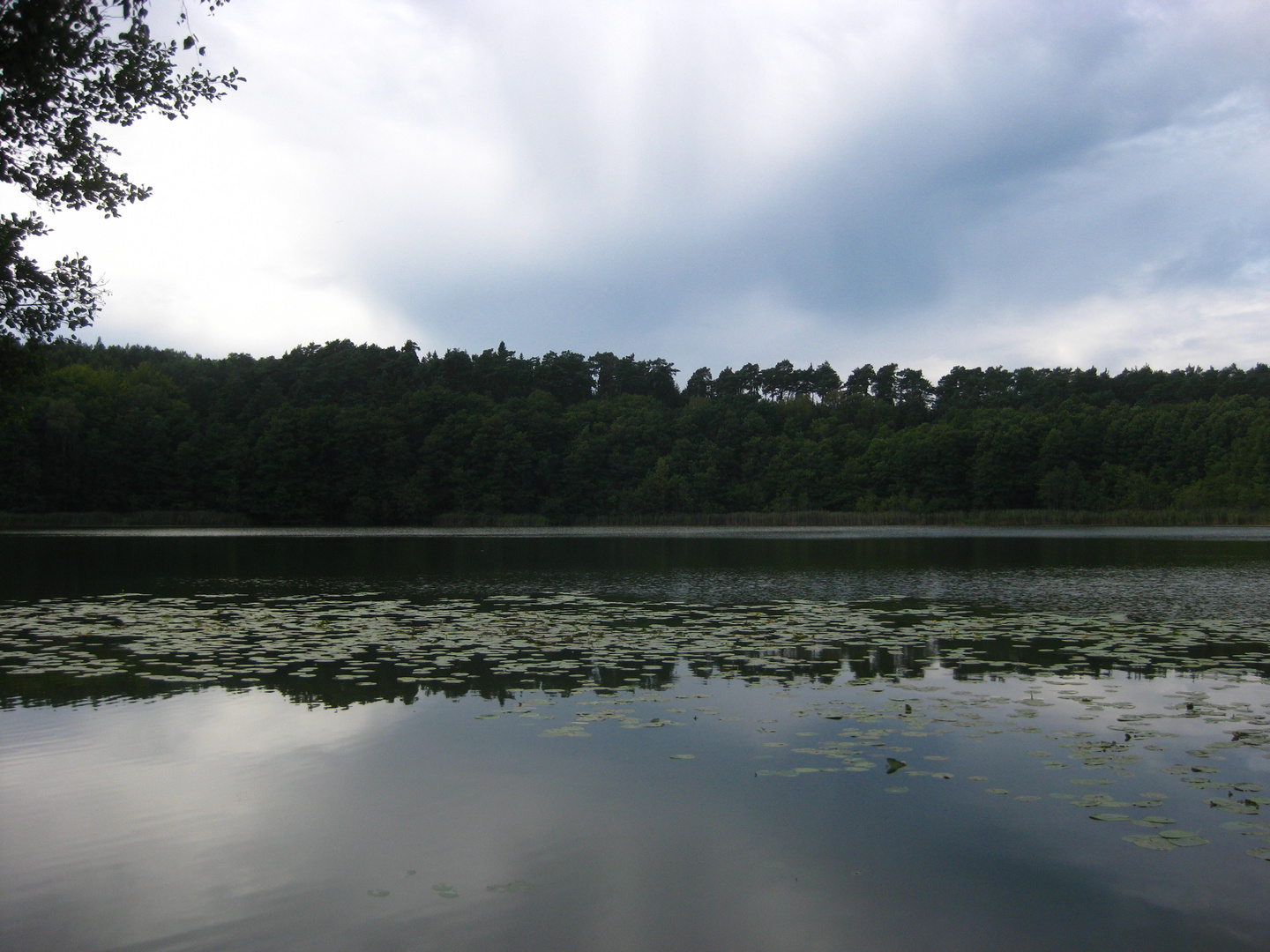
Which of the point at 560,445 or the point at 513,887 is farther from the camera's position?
the point at 560,445

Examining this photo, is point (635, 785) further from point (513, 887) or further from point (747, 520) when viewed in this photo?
point (747, 520)

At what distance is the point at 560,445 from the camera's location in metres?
115

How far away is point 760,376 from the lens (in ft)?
538

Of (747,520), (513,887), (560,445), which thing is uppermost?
(560,445)

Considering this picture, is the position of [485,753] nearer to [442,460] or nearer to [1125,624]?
[1125,624]

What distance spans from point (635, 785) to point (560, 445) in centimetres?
10859

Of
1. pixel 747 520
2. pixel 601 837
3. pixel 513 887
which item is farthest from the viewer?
pixel 747 520

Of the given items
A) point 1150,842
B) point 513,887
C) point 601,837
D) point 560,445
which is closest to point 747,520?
point 560,445

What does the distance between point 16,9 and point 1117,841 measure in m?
11.5

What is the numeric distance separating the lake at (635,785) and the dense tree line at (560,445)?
268 feet

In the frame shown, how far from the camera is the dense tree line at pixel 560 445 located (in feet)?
298

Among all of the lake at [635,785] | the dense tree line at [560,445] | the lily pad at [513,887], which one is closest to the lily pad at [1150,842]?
the lake at [635,785]

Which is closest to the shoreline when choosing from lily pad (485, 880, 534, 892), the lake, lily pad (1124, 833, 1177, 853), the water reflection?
the lake

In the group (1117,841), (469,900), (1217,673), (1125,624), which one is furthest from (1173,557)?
(469,900)
